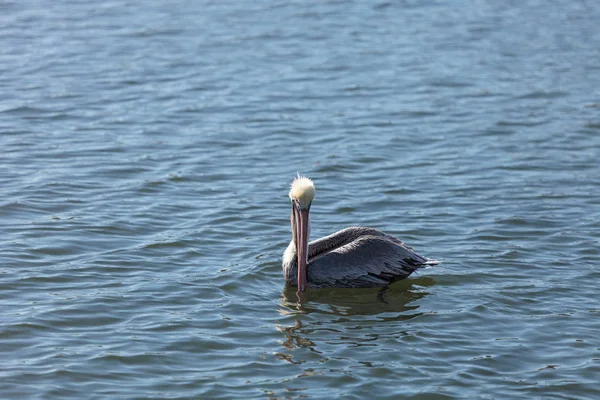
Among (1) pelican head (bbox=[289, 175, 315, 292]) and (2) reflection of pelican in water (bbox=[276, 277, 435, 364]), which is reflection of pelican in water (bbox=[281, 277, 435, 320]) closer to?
(2) reflection of pelican in water (bbox=[276, 277, 435, 364])

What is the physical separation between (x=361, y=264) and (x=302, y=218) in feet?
2.01

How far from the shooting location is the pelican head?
24.8ft

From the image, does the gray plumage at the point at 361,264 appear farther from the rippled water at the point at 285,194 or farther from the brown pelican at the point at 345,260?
the rippled water at the point at 285,194

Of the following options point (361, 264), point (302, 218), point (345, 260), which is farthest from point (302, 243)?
point (361, 264)

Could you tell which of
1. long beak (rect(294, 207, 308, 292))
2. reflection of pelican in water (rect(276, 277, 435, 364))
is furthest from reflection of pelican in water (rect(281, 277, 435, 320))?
long beak (rect(294, 207, 308, 292))

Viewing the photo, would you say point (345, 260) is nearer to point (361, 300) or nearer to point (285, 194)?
point (361, 300)

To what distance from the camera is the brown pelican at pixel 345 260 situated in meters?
7.65

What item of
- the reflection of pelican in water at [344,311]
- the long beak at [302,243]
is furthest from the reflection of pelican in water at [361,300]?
the long beak at [302,243]

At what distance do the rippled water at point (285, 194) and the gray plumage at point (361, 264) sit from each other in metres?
0.14

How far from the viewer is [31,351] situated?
20.8 ft

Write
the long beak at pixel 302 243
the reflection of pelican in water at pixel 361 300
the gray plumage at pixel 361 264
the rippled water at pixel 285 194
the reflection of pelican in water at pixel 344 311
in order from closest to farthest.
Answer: the rippled water at pixel 285 194
the reflection of pelican in water at pixel 344 311
the reflection of pelican in water at pixel 361 300
the long beak at pixel 302 243
the gray plumage at pixel 361 264

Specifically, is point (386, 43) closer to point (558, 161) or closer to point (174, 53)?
point (174, 53)

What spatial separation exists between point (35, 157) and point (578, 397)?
6667mm

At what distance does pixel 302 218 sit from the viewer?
7645 millimetres
